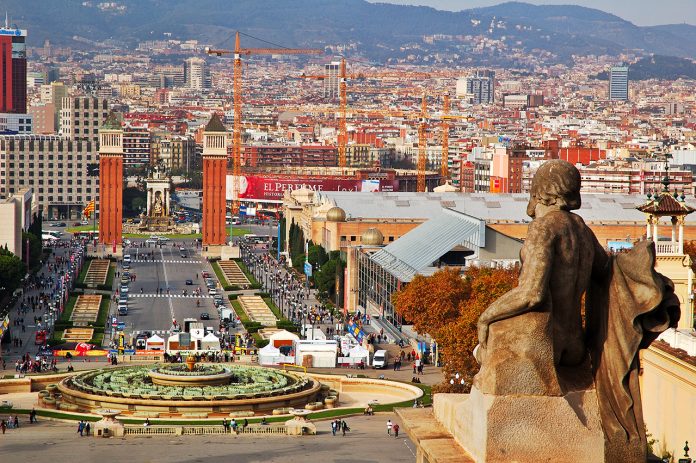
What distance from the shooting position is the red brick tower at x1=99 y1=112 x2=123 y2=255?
11294 cm

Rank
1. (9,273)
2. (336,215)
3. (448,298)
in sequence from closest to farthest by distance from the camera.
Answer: (448,298) → (9,273) → (336,215)

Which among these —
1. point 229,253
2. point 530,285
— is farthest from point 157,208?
point 530,285

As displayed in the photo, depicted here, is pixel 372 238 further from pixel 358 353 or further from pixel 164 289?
pixel 358 353

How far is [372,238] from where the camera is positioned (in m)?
82.9

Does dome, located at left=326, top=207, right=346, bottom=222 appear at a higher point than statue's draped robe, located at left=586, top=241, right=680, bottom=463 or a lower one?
lower

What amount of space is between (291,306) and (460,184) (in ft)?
379

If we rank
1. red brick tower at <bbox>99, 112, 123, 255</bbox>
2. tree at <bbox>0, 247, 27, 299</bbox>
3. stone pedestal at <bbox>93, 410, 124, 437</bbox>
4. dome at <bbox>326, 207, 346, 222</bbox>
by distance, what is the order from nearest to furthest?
stone pedestal at <bbox>93, 410, 124, 437</bbox> < tree at <bbox>0, 247, 27, 299</bbox> < dome at <bbox>326, 207, 346, 222</bbox> < red brick tower at <bbox>99, 112, 123, 255</bbox>

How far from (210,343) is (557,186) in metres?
52.0

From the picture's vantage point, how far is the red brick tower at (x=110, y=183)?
371 feet

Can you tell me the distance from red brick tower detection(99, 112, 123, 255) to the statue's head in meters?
103

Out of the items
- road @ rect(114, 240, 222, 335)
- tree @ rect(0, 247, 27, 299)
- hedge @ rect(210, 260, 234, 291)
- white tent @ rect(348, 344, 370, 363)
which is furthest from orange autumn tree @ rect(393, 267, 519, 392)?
hedge @ rect(210, 260, 234, 291)

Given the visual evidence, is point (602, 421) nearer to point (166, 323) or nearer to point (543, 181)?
point (543, 181)

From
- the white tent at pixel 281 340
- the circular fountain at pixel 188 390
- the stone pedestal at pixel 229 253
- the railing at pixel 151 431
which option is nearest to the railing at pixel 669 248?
the railing at pixel 151 431

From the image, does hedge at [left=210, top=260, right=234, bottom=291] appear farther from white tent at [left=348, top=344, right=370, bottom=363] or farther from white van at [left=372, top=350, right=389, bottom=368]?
white van at [left=372, top=350, right=389, bottom=368]
